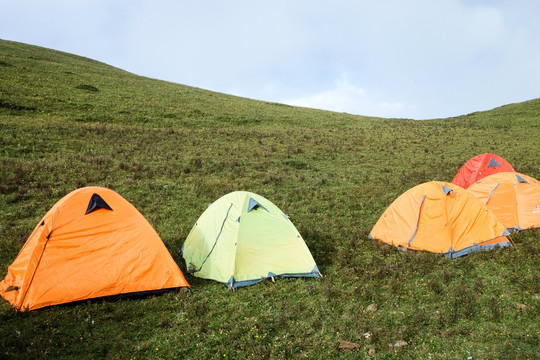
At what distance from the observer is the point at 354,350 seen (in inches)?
287

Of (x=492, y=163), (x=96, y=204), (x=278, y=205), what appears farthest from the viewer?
(x=492, y=163)

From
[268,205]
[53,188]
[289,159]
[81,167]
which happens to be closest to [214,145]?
[289,159]

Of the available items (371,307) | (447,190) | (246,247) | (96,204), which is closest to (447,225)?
(447,190)

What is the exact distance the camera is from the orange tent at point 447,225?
11906 mm

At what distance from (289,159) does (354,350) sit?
2100 centimetres

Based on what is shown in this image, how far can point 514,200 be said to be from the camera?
1405 centimetres

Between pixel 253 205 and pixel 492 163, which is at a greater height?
pixel 492 163

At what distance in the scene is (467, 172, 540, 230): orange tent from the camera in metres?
13.7

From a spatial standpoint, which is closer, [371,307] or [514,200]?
[371,307]

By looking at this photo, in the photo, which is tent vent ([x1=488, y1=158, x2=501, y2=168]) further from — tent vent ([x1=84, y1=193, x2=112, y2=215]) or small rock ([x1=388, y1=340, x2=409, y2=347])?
tent vent ([x1=84, y1=193, x2=112, y2=215])

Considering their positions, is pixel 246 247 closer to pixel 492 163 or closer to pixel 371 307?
pixel 371 307

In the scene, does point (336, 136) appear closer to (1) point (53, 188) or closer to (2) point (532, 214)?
(2) point (532, 214)

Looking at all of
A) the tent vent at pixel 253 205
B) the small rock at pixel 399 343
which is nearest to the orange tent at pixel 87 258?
the tent vent at pixel 253 205

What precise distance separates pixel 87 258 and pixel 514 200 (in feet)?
53.5
